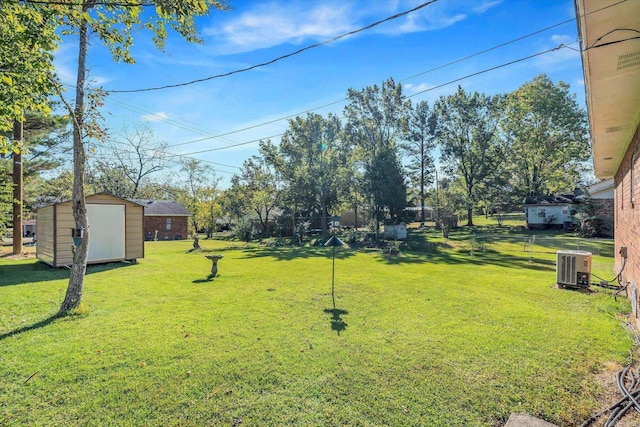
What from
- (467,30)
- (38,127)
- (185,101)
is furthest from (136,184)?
(467,30)

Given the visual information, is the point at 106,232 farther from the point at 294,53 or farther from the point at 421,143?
the point at 421,143

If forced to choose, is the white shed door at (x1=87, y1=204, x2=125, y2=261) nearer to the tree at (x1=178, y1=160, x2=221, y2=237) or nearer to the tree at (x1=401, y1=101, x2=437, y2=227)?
the tree at (x1=178, y1=160, x2=221, y2=237)

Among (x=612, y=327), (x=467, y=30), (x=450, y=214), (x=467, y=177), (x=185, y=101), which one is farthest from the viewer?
(x=467, y=177)

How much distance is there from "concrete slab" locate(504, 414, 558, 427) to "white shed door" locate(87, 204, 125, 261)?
40.7 feet

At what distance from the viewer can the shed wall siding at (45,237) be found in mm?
9953

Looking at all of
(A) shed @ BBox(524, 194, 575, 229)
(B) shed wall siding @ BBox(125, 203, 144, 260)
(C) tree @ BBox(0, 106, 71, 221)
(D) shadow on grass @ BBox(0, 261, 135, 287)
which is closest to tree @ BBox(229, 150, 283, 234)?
(C) tree @ BBox(0, 106, 71, 221)

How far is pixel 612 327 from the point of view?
4.68m

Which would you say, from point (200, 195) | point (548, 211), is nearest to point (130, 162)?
point (200, 195)

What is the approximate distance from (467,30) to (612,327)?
616 cm

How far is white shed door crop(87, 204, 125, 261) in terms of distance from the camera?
10.4m

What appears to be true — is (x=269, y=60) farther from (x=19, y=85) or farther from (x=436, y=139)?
(x=436, y=139)

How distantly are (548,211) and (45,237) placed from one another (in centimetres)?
3441

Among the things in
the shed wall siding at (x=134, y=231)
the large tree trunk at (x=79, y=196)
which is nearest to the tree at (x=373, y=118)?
the shed wall siding at (x=134, y=231)

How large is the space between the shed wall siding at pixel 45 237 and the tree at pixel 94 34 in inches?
244
